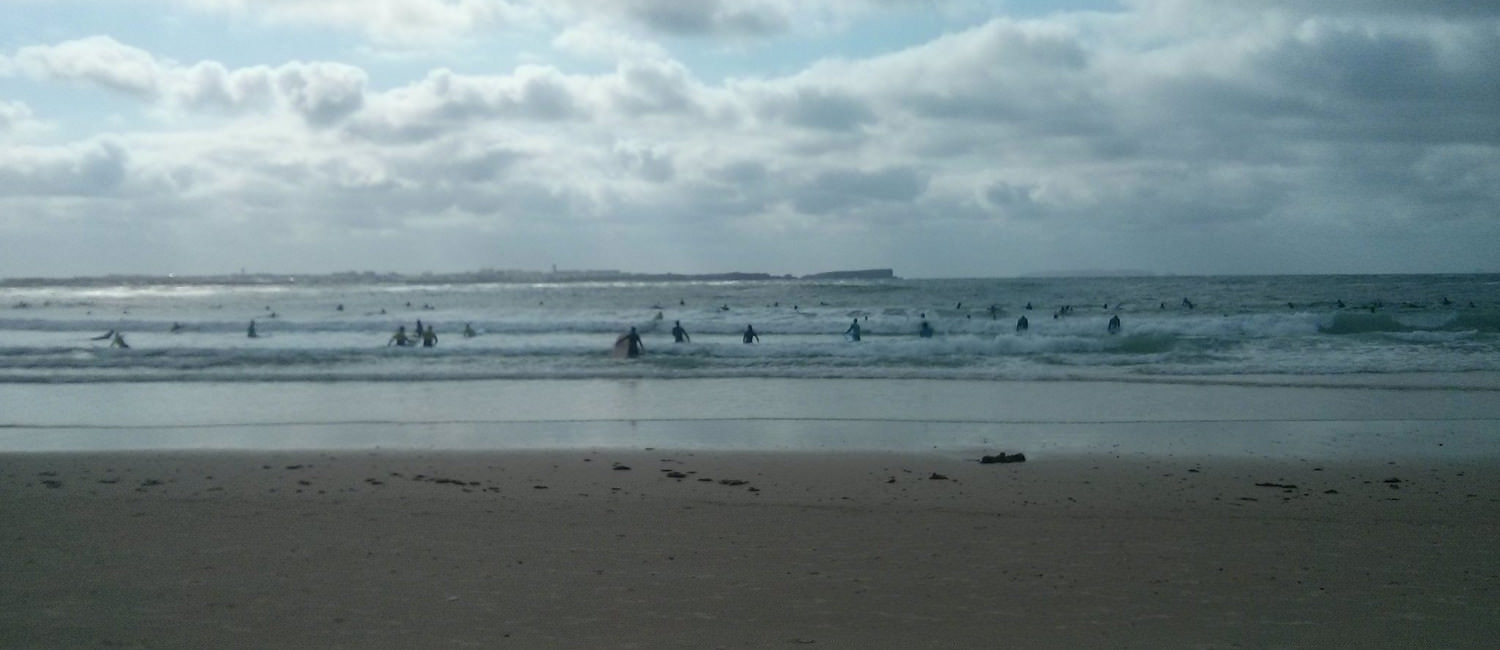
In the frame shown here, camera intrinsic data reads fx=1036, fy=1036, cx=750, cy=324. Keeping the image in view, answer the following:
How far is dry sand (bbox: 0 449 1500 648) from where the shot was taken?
5797 millimetres

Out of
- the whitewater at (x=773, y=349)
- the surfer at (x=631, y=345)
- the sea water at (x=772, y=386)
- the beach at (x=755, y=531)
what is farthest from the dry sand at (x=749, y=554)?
the surfer at (x=631, y=345)

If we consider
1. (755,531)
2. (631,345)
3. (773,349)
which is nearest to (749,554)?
(755,531)

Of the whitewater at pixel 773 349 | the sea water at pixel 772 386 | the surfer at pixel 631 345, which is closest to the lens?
the sea water at pixel 772 386

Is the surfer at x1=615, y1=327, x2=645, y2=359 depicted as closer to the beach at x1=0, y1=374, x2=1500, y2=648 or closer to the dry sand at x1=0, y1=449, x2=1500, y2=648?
the beach at x1=0, y1=374, x2=1500, y2=648

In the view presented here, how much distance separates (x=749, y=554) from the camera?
7363 mm

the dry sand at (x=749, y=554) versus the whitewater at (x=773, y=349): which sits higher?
the whitewater at (x=773, y=349)

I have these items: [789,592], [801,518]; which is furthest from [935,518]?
[789,592]

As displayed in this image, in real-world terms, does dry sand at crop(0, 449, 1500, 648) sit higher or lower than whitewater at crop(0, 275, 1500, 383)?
lower

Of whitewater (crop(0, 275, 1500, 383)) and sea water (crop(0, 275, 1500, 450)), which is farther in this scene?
whitewater (crop(0, 275, 1500, 383))

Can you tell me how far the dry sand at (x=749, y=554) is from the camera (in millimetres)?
5797

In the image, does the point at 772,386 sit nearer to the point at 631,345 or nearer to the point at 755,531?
the point at 631,345

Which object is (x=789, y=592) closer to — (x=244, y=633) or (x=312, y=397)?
(x=244, y=633)

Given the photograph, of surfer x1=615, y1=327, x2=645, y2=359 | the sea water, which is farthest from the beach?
surfer x1=615, y1=327, x2=645, y2=359

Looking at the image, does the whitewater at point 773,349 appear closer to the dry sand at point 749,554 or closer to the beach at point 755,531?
the beach at point 755,531
